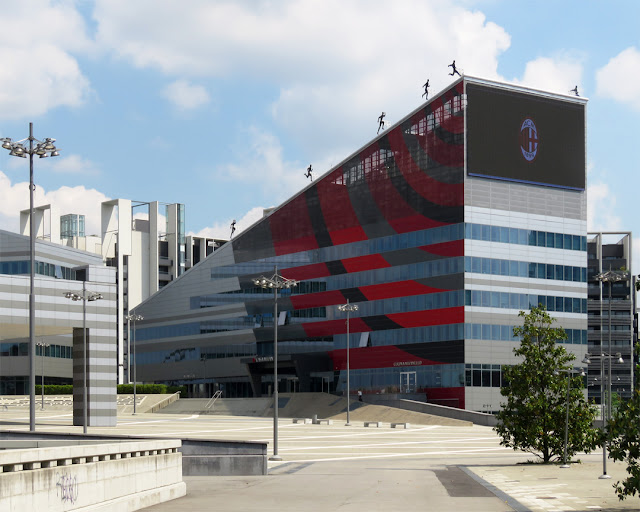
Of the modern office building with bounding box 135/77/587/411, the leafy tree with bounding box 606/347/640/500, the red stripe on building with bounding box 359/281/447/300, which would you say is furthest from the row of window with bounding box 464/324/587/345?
the leafy tree with bounding box 606/347/640/500

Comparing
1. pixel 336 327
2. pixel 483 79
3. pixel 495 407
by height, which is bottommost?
pixel 495 407

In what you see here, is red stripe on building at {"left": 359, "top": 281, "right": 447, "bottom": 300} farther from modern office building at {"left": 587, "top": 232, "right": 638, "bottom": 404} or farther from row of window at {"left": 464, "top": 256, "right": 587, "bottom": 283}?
modern office building at {"left": 587, "top": 232, "right": 638, "bottom": 404}

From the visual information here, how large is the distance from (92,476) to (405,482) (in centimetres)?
1444

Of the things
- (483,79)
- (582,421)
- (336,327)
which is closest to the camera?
(582,421)

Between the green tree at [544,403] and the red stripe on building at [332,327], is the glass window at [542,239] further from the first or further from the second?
the green tree at [544,403]

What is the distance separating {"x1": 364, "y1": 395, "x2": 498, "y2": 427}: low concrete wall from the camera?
275ft

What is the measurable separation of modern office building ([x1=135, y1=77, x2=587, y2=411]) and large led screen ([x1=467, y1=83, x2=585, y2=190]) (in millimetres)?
123

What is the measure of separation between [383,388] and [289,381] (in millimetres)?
18188

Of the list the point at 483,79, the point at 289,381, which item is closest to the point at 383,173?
the point at 483,79

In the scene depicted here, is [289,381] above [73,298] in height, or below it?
below

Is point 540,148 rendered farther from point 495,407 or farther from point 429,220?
point 495,407

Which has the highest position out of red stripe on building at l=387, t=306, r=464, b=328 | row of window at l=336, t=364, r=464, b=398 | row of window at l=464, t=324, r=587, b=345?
red stripe on building at l=387, t=306, r=464, b=328

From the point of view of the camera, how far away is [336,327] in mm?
105250

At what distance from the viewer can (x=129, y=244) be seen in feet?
472
